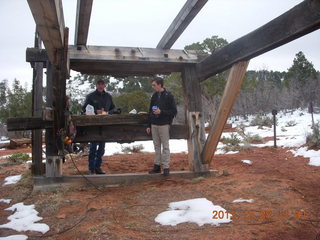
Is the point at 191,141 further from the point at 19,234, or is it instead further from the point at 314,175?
the point at 19,234

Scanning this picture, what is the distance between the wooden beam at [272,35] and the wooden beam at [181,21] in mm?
761

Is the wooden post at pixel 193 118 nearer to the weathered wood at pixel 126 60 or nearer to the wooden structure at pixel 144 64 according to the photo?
the wooden structure at pixel 144 64

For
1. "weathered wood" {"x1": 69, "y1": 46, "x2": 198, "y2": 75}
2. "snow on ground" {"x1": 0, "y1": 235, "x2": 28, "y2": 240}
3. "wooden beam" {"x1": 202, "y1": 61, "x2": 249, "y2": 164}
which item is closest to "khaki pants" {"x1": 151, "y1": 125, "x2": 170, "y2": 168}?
"wooden beam" {"x1": 202, "y1": 61, "x2": 249, "y2": 164}

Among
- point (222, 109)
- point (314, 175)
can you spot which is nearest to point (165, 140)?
point (222, 109)

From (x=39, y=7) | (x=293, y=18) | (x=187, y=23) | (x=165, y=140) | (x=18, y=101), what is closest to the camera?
(x=39, y=7)

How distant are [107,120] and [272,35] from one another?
2818mm

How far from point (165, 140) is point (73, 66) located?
2109 mm

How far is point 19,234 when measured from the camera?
2.84 metres

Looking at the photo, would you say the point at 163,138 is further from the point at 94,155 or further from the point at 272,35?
the point at 272,35

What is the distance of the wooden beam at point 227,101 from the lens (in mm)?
4371

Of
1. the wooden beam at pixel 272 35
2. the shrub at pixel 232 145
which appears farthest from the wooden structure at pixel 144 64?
the shrub at pixel 232 145

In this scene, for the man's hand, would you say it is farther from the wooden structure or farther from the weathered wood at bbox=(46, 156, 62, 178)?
the weathered wood at bbox=(46, 156, 62, 178)
